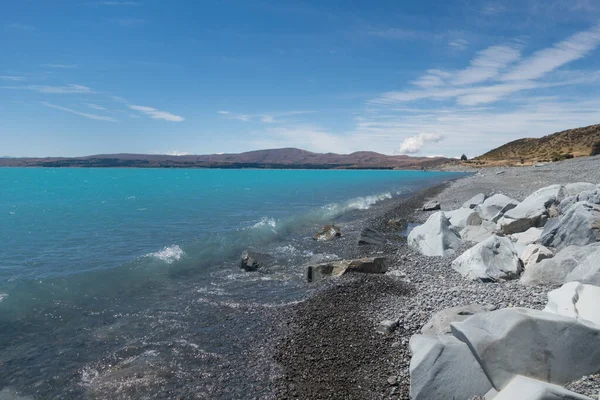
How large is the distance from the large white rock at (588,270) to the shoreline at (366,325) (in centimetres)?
86

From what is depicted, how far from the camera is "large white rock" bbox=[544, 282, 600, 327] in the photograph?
7115mm

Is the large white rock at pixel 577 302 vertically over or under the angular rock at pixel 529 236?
over

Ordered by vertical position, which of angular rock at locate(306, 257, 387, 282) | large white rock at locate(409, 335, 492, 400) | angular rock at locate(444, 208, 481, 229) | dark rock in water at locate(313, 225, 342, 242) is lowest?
dark rock in water at locate(313, 225, 342, 242)

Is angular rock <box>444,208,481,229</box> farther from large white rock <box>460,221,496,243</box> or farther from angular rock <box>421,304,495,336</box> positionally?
angular rock <box>421,304,495,336</box>

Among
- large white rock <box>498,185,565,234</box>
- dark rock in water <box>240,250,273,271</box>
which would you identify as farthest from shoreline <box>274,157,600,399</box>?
large white rock <box>498,185,565,234</box>

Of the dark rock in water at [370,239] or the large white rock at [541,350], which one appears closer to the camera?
the large white rock at [541,350]

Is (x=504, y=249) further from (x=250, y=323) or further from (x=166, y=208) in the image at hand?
(x=166, y=208)

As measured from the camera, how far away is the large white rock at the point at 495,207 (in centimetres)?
2162

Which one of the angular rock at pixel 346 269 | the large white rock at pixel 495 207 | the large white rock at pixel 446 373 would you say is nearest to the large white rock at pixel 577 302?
the large white rock at pixel 446 373

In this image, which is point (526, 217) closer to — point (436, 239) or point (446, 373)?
point (436, 239)

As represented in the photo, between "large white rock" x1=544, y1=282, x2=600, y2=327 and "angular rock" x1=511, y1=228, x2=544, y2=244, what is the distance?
27.4ft

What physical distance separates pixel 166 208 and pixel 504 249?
39.6 metres

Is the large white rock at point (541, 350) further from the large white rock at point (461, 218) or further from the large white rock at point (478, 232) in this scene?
the large white rock at point (461, 218)

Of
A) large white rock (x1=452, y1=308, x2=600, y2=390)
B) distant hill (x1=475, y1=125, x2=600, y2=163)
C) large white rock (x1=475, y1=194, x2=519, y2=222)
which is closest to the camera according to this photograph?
large white rock (x1=452, y1=308, x2=600, y2=390)
